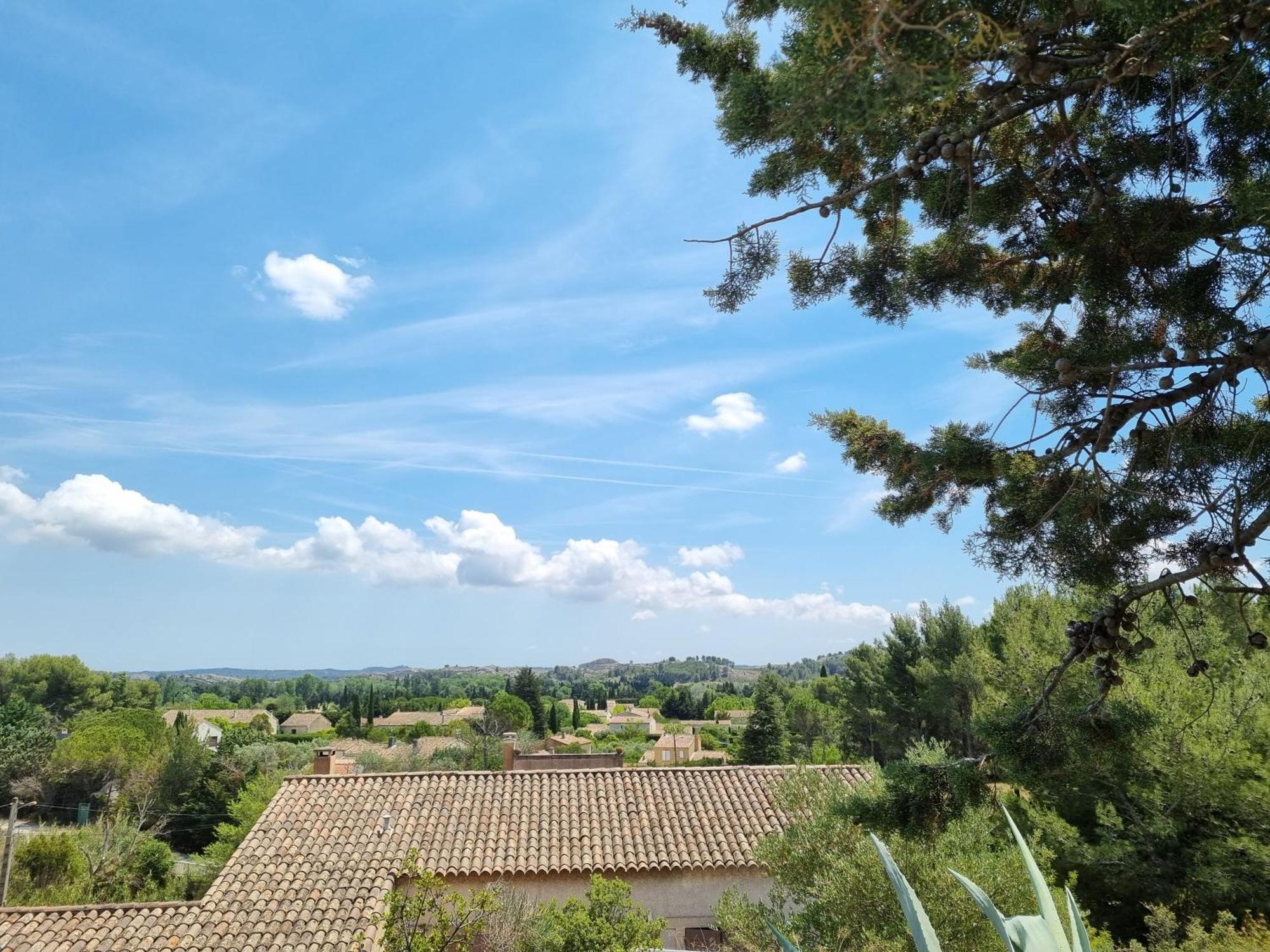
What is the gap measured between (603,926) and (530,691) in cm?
6273

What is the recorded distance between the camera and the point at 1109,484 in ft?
10.5

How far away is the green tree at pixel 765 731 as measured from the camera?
38.8 metres

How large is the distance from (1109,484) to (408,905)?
847 cm

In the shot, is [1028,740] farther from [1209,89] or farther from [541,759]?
[541,759]

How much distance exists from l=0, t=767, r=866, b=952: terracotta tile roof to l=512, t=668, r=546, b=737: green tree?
48415 millimetres

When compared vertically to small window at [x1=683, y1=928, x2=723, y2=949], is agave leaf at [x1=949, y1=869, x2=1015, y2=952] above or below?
above

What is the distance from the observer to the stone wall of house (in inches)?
463

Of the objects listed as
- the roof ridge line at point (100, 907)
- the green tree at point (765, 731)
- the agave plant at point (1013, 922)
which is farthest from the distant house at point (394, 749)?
the agave plant at point (1013, 922)

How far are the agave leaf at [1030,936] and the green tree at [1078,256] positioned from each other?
0.95 metres

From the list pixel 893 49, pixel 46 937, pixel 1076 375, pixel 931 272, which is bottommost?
pixel 46 937

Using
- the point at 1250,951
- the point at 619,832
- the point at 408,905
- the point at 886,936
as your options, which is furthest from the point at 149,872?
the point at 1250,951

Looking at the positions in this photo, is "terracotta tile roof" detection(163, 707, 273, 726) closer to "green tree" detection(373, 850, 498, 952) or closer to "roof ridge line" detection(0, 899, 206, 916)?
"roof ridge line" detection(0, 899, 206, 916)

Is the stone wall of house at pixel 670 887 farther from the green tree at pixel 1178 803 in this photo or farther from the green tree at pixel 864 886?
the green tree at pixel 1178 803

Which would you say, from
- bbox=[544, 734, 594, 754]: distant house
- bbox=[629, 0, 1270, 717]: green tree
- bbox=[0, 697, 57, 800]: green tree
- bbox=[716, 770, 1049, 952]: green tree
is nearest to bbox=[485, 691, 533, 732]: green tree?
bbox=[544, 734, 594, 754]: distant house
